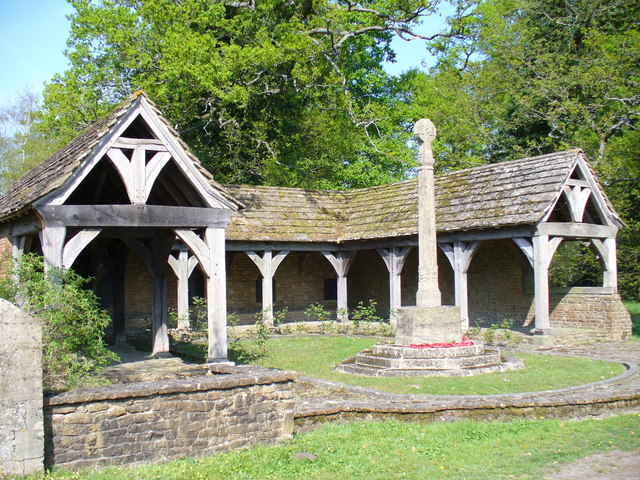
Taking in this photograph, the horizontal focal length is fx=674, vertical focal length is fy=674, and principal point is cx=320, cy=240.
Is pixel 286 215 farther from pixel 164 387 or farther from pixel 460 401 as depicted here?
pixel 164 387

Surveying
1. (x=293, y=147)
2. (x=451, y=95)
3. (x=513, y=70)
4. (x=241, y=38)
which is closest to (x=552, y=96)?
(x=513, y=70)

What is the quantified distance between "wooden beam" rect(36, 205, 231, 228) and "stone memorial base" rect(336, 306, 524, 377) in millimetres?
4055

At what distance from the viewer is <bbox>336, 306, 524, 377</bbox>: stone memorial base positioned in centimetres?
1269

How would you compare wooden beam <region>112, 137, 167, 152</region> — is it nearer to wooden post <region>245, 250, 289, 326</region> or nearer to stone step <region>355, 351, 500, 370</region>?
stone step <region>355, 351, 500, 370</region>

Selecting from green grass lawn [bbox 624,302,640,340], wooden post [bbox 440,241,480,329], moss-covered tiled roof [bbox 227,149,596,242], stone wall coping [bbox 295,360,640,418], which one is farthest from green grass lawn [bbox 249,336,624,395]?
green grass lawn [bbox 624,302,640,340]

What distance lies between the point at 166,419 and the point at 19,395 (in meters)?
1.64

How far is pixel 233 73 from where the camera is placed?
2466cm

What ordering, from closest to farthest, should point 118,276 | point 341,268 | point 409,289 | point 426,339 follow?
point 426,339, point 118,276, point 341,268, point 409,289

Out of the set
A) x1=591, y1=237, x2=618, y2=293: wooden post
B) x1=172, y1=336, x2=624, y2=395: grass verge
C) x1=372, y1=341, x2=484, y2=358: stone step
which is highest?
x1=591, y1=237, x2=618, y2=293: wooden post

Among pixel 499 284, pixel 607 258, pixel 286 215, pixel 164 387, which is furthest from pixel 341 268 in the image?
pixel 164 387

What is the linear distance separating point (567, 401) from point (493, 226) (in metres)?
8.81

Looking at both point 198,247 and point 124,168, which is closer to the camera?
point 124,168

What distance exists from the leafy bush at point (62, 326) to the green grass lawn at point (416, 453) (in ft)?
3.76

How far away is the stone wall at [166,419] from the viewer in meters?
7.02
